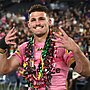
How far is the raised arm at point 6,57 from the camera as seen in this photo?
3201mm

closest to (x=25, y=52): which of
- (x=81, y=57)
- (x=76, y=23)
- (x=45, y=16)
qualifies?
(x=45, y=16)

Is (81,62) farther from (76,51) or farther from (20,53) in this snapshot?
(20,53)

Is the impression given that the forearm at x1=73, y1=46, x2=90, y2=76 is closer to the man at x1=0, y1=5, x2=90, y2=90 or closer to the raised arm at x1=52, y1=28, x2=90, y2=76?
the raised arm at x1=52, y1=28, x2=90, y2=76

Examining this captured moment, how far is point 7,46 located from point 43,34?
1.15 ft

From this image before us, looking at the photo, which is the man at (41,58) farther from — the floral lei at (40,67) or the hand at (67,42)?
the hand at (67,42)

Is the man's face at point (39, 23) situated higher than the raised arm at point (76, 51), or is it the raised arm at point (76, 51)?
the man's face at point (39, 23)

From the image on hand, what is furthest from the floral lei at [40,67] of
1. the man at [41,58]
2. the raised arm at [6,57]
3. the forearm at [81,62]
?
the forearm at [81,62]

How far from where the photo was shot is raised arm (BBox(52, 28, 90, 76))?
2816 millimetres

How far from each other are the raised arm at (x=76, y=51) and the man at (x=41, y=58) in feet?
0.48

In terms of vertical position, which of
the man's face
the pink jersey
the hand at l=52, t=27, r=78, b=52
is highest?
the man's face

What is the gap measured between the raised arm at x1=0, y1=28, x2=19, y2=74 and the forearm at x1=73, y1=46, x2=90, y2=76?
2.05 ft

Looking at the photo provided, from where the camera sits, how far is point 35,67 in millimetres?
3229

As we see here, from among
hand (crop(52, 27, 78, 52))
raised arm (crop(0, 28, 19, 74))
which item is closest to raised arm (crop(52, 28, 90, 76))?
hand (crop(52, 27, 78, 52))

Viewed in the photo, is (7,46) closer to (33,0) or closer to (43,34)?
(43,34)
